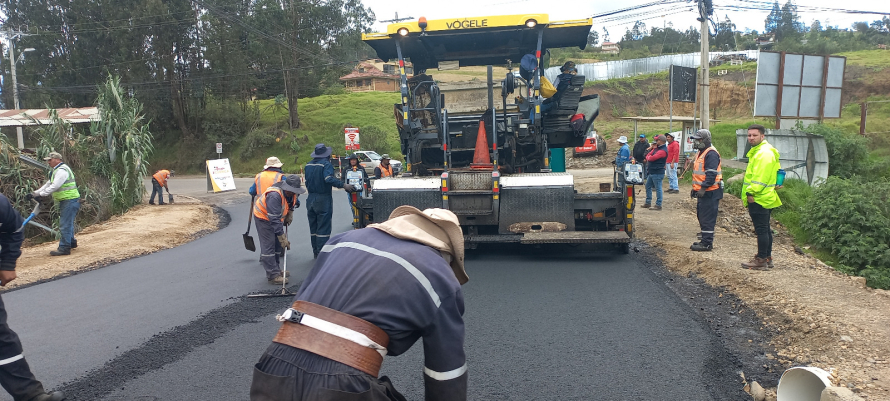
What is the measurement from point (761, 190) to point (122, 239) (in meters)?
9.70

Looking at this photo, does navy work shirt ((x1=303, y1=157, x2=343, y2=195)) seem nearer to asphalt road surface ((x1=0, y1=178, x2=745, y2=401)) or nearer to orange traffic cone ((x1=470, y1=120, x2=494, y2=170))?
asphalt road surface ((x1=0, y1=178, x2=745, y2=401))

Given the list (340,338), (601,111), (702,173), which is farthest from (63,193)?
(601,111)

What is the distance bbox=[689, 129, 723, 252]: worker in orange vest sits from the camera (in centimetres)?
741

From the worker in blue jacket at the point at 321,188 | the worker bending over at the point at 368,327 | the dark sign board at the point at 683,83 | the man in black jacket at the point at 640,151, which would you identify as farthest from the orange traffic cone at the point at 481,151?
the dark sign board at the point at 683,83

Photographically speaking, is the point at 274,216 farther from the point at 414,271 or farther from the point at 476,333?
the point at 414,271

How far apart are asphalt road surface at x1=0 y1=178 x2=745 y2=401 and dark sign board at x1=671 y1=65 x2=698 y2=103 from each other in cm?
882

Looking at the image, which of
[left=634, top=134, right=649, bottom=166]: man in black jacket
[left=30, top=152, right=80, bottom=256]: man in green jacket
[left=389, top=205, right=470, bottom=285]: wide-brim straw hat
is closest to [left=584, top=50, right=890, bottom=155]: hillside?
[left=634, top=134, right=649, bottom=166]: man in black jacket

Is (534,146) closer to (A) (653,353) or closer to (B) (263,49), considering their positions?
(A) (653,353)

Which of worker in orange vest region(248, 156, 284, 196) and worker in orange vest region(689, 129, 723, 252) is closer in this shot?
worker in orange vest region(248, 156, 284, 196)

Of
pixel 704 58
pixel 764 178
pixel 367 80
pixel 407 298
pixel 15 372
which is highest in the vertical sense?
pixel 367 80

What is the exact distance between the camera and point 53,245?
10.6 meters

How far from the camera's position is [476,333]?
15.5 feet

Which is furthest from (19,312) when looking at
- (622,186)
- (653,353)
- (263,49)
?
(263,49)

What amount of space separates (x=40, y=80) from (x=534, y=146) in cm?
4173
